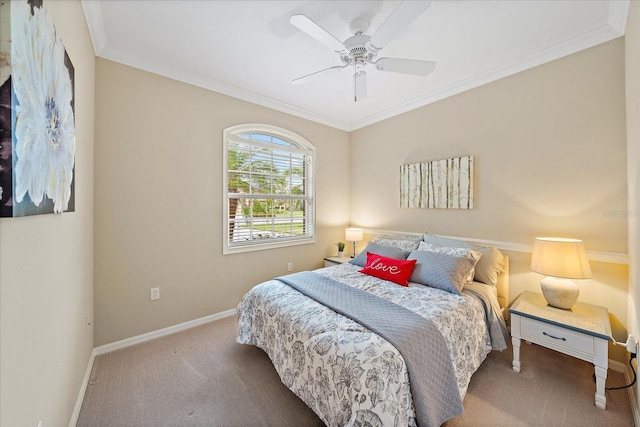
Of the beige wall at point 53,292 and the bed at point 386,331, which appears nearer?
the beige wall at point 53,292

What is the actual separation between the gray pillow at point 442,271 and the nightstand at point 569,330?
442 millimetres

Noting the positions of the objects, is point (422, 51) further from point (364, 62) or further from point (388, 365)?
point (388, 365)

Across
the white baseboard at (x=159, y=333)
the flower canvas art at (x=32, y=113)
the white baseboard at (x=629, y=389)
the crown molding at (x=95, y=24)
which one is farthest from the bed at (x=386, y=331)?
the crown molding at (x=95, y=24)

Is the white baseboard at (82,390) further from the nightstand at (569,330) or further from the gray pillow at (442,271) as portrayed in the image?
the nightstand at (569,330)

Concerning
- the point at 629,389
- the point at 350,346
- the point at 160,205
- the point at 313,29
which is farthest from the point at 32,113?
the point at 629,389

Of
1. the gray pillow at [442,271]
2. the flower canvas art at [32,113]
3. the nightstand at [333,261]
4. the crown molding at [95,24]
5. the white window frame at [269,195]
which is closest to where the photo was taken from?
the flower canvas art at [32,113]

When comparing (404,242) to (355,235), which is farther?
(355,235)

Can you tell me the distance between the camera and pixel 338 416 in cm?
132

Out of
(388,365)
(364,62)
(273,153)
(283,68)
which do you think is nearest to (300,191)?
(273,153)

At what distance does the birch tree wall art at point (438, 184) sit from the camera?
113 inches

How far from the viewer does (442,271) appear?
225cm

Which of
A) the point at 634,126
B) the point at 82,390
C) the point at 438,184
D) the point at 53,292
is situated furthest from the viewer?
the point at 438,184

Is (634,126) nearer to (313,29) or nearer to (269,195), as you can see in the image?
(313,29)

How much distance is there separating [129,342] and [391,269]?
8.52 feet
